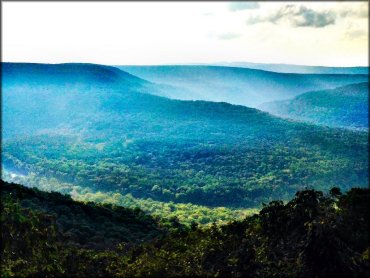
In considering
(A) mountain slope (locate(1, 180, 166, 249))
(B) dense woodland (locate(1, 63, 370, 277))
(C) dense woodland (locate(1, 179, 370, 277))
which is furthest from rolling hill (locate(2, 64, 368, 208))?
(C) dense woodland (locate(1, 179, 370, 277))

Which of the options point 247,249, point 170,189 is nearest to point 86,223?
point 247,249

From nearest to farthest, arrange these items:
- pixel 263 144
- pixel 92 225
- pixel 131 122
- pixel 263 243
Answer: pixel 263 243
pixel 92 225
pixel 263 144
pixel 131 122

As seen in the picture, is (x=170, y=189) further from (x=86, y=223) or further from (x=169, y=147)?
(x=86, y=223)

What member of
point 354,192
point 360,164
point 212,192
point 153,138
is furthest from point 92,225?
point 153,138

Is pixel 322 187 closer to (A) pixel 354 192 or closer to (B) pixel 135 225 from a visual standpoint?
(B) pixel 135 225

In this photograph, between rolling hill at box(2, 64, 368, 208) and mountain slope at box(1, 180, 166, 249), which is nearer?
mountain slope at box(1, 180, 166, 249)

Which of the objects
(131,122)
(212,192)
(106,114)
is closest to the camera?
(212,192)

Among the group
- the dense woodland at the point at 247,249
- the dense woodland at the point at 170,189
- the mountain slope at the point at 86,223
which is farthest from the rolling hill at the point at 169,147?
the dense woodland at the point at 247,249

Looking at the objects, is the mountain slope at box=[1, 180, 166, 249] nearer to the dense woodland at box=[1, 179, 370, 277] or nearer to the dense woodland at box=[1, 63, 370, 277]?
the dense woodland at box=[1, 63, 370, 277]
